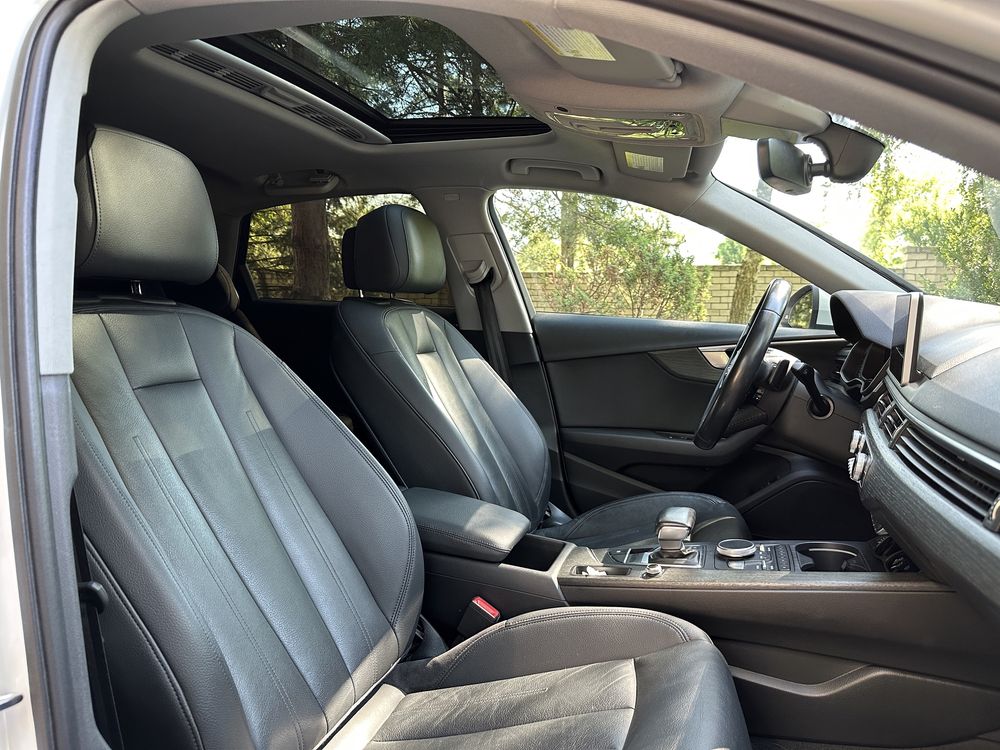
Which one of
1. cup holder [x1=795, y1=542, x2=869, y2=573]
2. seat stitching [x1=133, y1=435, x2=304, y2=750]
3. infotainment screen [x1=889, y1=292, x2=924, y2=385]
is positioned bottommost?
cup holder [x1=795, y1=542, x2=869, y2=573]

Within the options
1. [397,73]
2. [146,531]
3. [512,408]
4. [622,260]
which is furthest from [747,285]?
[146,531]

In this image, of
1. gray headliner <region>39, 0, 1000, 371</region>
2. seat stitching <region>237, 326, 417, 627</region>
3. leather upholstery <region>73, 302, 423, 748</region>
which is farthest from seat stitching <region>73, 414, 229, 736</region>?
seat stitching <region>237, 326, 417, 627</region>

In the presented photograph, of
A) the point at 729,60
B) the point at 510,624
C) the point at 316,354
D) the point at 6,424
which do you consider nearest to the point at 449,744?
the point at 510,624

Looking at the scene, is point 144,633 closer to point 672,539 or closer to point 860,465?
point 672,539

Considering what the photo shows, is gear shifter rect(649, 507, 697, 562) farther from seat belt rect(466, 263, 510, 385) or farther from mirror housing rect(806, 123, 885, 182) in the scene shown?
seat belt rect(466, 263, 510, 385)

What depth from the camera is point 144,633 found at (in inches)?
42.8

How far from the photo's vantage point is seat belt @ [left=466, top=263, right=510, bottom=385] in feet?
10.0

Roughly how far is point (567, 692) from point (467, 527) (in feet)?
1.77

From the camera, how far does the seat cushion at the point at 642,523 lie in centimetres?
210

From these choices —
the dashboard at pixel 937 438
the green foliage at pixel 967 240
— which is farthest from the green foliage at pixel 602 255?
the dashboard at pixel 937 438

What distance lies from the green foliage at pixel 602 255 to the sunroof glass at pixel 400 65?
1.89 ft

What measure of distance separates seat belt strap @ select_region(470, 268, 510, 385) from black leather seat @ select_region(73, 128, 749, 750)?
146 cm

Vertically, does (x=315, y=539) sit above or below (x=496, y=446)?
above

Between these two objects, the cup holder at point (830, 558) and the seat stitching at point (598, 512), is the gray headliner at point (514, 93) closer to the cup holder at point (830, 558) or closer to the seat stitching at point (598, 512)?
the seat stitching at point (598, 512)
